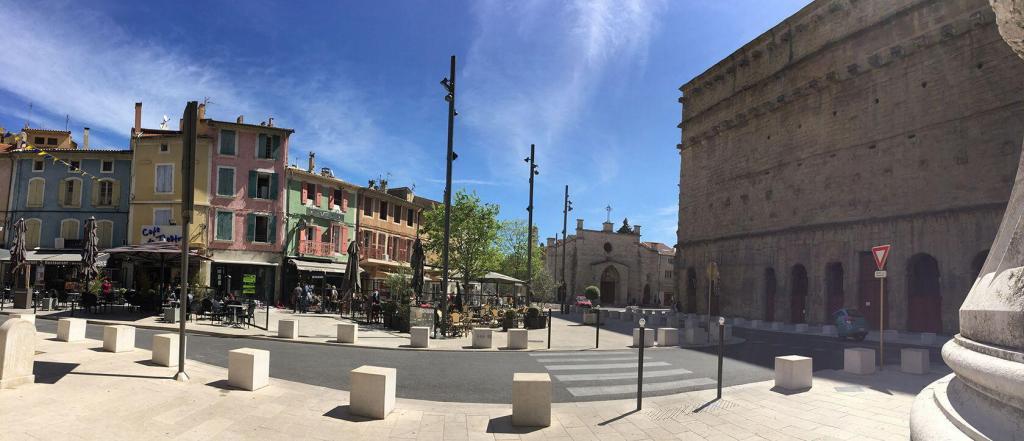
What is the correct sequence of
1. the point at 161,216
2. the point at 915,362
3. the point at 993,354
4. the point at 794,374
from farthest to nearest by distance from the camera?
1. the point at 161,216
2. the point at 915,362
3. the point at 794,374
4. the point at 993,354

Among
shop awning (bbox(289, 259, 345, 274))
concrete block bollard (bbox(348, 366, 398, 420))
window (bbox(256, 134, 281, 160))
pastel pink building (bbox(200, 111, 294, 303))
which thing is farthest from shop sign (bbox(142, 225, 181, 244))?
concrete block bollard (bbox(348, 366, 398, 420))

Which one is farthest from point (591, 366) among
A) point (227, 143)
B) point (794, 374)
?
point (227, 143)

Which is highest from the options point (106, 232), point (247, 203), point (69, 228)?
point (247, 203)

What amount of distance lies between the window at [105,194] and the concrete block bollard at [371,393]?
32.4m

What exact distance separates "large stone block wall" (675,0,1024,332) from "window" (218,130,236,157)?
29.6 m

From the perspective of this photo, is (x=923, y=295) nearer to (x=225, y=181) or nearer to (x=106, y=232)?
(x=225, y=181)

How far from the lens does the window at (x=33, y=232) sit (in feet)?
99.0

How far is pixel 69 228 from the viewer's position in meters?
30.5

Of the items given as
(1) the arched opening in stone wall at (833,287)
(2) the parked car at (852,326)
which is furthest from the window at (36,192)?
(1) the arched opening in stone wall at (833,287)

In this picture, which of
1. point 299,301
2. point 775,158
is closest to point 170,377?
point 299,301

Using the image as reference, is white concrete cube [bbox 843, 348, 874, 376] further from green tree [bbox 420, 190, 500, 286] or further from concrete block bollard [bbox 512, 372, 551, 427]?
green tree [bbox 420, 190, 500, 286]

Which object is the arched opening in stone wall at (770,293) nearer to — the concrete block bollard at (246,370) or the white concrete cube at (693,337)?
the white concrete cube at (693,337)

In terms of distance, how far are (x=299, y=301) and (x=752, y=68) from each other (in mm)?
28483

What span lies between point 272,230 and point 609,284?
1605 inches
